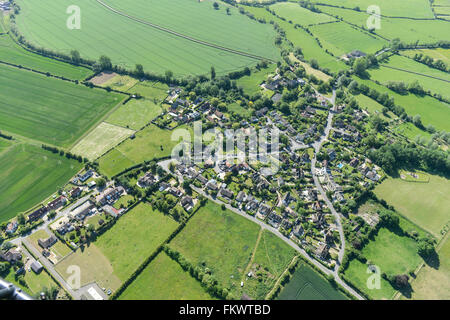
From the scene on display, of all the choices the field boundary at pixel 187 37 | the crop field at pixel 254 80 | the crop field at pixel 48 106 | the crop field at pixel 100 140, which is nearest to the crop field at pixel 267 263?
the crop field at pixel 100 140

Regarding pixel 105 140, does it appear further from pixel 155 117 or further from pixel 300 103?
pixel 300 103

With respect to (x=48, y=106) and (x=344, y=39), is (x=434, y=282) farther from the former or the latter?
(x=344, y=39)

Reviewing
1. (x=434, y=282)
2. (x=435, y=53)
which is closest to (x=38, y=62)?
(x=434, y=282)

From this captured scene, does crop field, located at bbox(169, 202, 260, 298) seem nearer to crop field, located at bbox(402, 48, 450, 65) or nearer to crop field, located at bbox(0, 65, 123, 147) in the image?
crop field, located at bbox(0, 65, 123, 147)

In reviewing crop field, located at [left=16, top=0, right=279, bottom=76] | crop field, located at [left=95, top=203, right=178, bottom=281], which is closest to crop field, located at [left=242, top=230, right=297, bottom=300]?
crop field, located at [left=95, top=203, right=178, bottom=281]

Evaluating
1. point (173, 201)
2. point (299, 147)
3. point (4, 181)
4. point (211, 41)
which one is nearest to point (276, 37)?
point (211, 41)

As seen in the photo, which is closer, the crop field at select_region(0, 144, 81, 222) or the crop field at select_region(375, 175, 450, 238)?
the crop field at select_region(0, 144, 81, 222)
